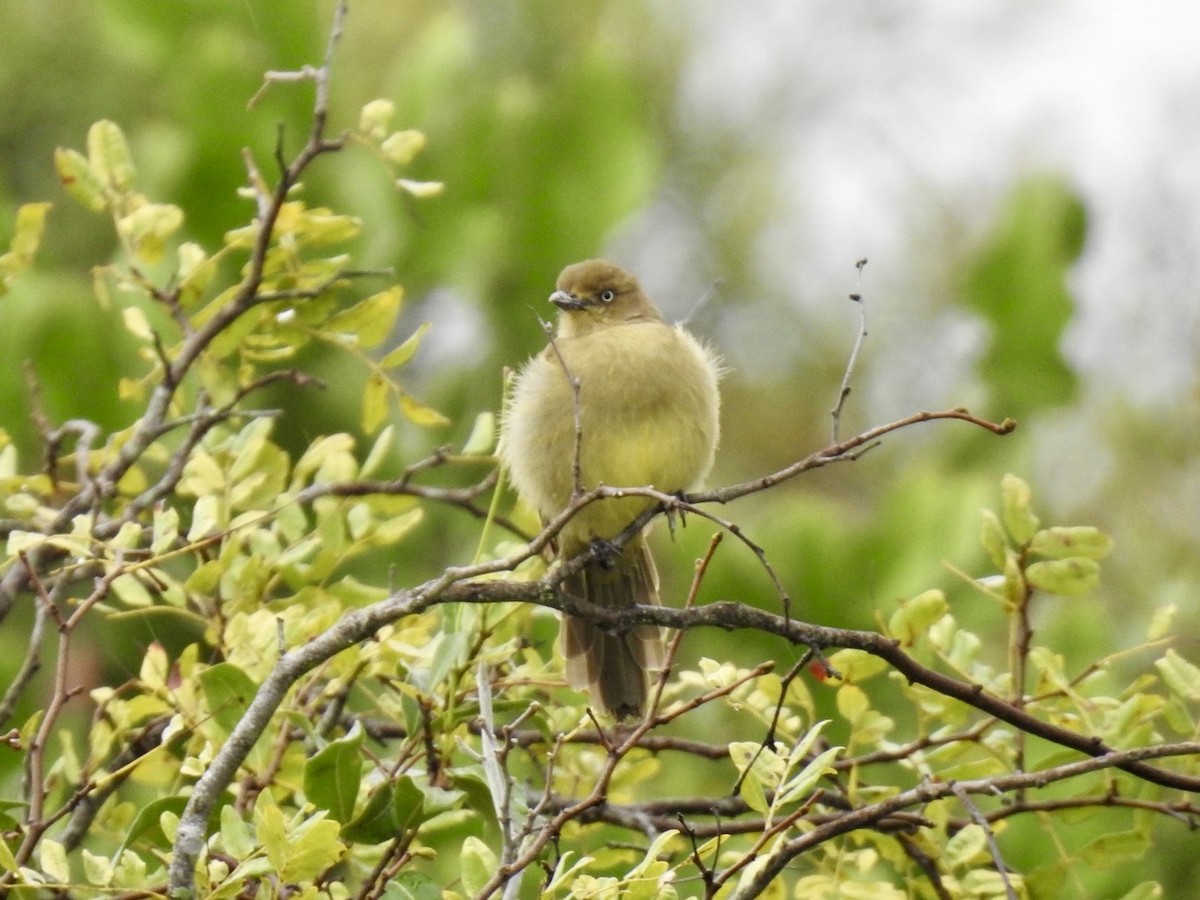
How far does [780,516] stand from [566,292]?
107 cm

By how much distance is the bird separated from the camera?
390cm

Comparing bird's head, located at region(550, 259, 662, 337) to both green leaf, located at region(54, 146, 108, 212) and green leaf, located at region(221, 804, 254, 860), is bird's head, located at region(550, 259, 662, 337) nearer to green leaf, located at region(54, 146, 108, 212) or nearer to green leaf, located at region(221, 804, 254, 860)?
green leaf, located at region(54, 146, 108, 212)

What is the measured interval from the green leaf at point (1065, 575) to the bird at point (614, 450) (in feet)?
4.19

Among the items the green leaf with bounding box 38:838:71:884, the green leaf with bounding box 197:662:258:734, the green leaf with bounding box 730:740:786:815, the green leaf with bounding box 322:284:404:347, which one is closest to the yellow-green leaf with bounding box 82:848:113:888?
the green leaf with bounding box 38:838:71:884

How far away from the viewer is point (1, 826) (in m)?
2.41

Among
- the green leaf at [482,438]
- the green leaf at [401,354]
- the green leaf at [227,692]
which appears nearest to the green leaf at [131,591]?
the green leaf at [227,692]

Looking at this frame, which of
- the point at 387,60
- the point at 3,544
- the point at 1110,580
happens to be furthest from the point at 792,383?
the point at 3,544

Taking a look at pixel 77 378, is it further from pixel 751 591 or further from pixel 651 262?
pixel 651 262

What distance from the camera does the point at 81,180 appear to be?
3135 mm

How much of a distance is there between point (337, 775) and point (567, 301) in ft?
8.79

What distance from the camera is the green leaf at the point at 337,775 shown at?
2211 millimetres

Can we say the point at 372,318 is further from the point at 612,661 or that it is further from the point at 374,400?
the point at 612,661

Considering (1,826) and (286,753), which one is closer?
(1,826)

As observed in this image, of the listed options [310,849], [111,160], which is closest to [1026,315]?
[111,160]
